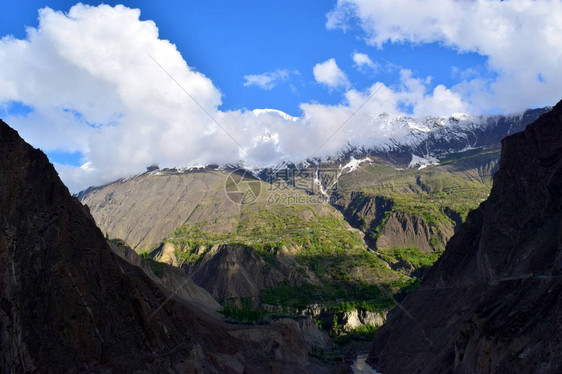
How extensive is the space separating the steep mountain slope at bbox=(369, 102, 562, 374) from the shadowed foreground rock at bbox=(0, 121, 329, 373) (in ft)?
88.6

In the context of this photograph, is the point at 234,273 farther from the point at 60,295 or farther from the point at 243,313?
the point at 60,295

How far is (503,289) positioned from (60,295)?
38146 millimetres

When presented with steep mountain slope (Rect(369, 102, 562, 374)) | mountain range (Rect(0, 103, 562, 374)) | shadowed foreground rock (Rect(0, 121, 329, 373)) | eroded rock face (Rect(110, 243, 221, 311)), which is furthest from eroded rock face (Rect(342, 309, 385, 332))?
shadowed foreground rock (Rect(0, 121, 329, 373))

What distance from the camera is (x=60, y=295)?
115 feet

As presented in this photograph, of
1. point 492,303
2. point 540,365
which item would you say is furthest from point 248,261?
point 540,365

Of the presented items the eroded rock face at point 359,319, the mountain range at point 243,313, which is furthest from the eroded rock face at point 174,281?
the eroded rock face at point 359,319

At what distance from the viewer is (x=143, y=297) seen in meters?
45.8

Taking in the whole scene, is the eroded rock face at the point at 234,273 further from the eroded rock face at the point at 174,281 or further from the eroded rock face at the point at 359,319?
the eroded rock face at the point at 359,319

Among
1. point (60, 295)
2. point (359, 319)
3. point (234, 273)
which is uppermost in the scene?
point (60, 295)

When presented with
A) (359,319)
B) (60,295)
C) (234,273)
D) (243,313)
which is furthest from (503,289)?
(234,273)

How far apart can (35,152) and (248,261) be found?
5730 inches

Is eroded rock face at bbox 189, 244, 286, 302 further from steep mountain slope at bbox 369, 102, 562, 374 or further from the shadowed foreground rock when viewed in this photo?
the shadowed foreground rock

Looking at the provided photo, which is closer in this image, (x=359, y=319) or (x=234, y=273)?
(x=359, y=319)

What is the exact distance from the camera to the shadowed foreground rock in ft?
105
